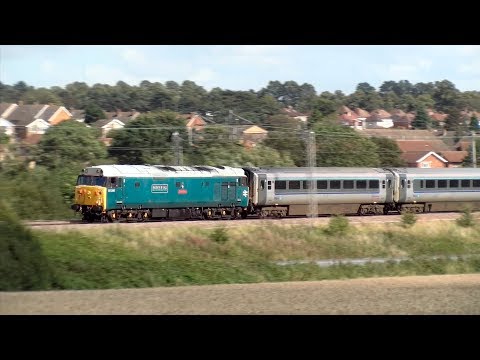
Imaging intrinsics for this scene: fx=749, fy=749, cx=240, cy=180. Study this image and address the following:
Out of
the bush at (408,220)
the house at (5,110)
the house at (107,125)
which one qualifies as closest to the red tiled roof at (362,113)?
the house at (107,125)

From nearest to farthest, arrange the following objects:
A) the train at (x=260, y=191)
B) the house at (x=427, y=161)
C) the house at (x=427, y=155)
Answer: the train at (x=260, y=191)
the house at (x=427, y=161)
the house at (x=427, y=155)

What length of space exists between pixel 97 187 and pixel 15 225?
9.56 metres

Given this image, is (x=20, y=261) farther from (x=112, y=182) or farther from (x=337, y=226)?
(x=337, y=226)

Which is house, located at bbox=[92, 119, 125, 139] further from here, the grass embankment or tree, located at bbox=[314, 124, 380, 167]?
the grass embankment

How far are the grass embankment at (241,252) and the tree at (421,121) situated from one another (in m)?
69.0

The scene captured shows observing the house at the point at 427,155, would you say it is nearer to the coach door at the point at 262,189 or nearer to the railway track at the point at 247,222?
the railway track at the point at 247,222

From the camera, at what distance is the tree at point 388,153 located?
6338cm

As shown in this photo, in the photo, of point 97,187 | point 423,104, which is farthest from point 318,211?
point 423,104
